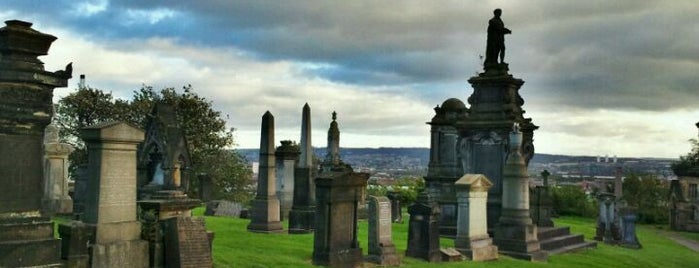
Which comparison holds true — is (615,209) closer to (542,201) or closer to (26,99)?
(542,201)

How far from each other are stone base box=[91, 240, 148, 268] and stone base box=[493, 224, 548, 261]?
11.0m

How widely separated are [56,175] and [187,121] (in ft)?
64.8

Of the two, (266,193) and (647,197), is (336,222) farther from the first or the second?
(647,197)

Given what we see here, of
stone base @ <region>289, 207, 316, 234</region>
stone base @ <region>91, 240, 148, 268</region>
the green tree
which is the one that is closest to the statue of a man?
stone base @ <region>289, 207, 316, 234</region>

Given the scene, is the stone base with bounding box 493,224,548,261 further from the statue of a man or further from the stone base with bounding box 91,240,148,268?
the stone base with bounding box 91,240,148,268

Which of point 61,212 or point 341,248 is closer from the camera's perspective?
point 341,248

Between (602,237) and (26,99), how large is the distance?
23.6 meters

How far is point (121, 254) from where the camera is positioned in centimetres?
1050

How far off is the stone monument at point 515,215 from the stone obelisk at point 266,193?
660 centimetres

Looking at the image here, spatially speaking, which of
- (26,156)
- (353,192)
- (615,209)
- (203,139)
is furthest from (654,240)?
(26,156)

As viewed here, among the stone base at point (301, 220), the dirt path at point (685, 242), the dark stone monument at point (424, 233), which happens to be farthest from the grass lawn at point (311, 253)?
the dirt path at point (685, 242)

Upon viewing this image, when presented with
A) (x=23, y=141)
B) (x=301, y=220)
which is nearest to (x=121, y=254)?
(x=23, y=141)

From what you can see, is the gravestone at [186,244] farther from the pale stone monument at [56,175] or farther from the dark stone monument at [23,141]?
the pale stone monument at [56,175]

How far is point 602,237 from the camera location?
87.4 feet
